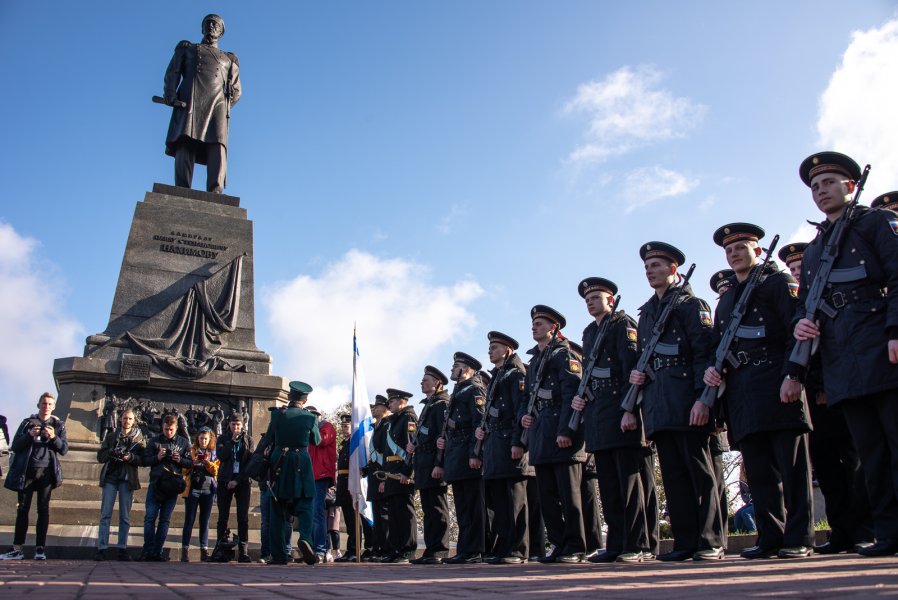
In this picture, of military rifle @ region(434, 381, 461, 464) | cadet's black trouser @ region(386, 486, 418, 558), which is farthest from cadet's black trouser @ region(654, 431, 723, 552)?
cadet's black trouser @ region(386, 486, 418, 558)

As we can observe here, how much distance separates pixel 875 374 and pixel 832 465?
5.53ft

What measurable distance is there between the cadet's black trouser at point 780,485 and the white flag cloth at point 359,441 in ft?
20.2

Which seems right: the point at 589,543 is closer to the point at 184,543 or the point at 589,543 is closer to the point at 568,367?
the point at 568,367

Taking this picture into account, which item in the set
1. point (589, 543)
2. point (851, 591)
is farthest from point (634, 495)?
point (851, 591)

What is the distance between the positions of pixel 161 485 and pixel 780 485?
284 inches

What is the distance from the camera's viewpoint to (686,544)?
587cm

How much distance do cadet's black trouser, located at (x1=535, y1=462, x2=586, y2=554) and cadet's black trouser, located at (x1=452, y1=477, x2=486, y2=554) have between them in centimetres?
147

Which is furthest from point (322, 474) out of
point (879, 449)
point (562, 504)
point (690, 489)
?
point (879, 449)

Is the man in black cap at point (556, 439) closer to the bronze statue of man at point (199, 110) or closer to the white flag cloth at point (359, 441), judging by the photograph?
the white flag cloth at point (359, 441)

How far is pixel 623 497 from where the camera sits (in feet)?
21.7

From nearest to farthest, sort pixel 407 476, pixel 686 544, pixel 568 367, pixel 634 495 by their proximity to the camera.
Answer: pixel 686 544, pixel 634 495, pixel 568 367, pixel 407 476

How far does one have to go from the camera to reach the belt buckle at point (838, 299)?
4.88 m

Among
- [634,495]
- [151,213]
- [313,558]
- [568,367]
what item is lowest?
[313,558]

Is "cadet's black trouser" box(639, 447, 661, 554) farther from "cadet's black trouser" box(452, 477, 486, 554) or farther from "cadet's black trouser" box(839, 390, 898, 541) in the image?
"cadet's black trouser" box(452, 477, 486, 554)
